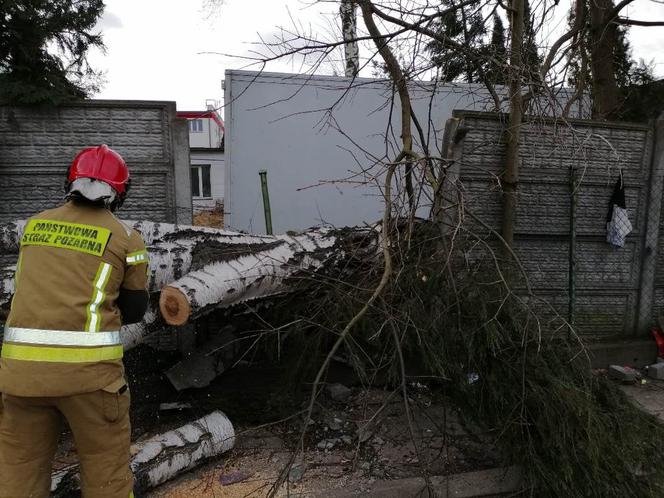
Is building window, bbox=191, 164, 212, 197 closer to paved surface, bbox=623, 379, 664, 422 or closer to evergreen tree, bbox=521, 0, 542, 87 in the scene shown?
evergreen tree, bbox=521, 0, 542, 87

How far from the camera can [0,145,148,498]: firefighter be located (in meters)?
2.04

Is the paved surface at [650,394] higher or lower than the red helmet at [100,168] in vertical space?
lower

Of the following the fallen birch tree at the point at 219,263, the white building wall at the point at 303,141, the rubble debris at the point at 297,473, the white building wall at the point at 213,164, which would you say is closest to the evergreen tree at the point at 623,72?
the white building wall at the point at 303,141

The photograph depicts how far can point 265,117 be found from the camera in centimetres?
648

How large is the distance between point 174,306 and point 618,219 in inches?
170

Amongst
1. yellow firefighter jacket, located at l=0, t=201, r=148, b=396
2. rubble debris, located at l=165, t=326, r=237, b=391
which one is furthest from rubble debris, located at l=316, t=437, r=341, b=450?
yellow firefighter jacket, located at l=0, t=201, r=148, b=396

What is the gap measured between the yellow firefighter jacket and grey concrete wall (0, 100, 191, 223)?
89.2 inches

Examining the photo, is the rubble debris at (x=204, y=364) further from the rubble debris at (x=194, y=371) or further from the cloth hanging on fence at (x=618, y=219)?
the cloth hanging on fence at (x=618, y=219)

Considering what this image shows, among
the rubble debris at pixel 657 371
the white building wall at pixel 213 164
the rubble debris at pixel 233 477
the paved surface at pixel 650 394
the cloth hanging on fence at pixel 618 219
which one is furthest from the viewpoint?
the white building wall at pixel 213 164

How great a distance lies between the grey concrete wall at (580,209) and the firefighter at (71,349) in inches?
130

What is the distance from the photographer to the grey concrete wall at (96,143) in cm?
421

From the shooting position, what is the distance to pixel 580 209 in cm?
511

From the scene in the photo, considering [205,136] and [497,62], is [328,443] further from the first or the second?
[205,136]

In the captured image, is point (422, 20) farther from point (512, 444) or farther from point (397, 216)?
point (512, 444)
